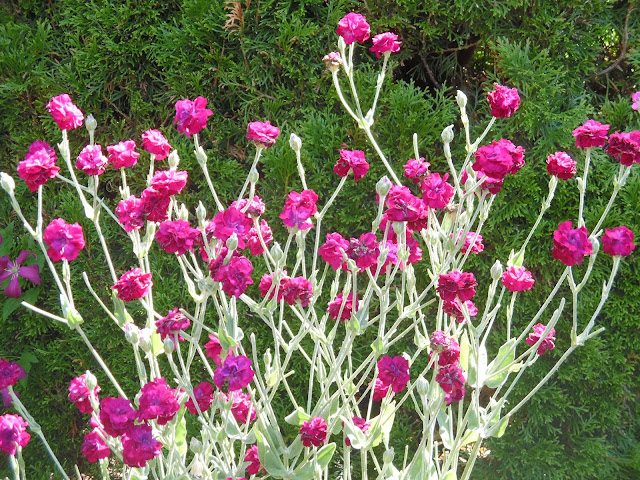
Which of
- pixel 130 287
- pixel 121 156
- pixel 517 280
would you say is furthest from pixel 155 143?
pixel 517 280

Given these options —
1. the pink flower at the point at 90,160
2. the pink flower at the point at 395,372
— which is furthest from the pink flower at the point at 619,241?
the pink flower at the point at 90,160

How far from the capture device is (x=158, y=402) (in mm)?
1236

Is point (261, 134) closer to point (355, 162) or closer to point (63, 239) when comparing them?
point (355, 162)

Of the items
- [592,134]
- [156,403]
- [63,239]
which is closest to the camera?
[156,403]

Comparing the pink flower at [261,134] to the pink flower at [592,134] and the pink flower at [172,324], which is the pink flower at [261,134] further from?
the pink flower at [592,134]

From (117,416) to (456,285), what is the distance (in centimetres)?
69

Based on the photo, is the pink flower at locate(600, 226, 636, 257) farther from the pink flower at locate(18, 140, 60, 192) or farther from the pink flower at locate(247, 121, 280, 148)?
the pink flower at locate(18, 140, 60, 192)

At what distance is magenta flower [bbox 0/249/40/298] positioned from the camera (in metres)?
2.24

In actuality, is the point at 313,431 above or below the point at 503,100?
below

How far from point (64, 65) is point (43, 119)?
209mm

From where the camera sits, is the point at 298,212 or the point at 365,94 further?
the point at 365,94

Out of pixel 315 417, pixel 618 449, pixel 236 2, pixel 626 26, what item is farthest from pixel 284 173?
pixel 618 449

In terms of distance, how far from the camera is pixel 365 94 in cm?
211

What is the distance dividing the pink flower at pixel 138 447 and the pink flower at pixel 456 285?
0.61 meters
